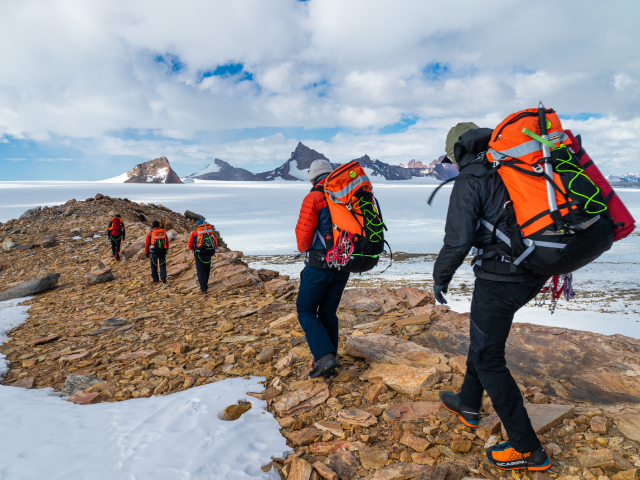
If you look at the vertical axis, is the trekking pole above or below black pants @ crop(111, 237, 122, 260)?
above

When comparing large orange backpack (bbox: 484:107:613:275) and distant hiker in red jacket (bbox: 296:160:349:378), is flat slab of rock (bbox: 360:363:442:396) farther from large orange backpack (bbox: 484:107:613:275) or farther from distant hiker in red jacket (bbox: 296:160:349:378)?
large orange backpack (bbox: 484:107:613:275)

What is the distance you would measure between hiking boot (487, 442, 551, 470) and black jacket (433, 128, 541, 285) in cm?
129

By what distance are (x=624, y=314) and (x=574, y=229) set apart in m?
18.4

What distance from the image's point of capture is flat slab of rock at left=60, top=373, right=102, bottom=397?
14.9ft

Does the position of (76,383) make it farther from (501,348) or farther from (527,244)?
(527,244)

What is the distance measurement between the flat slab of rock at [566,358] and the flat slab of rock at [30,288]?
1252 cm

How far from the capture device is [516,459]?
268cm

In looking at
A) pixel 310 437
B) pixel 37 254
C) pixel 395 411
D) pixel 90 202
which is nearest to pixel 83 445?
pixel 310 437

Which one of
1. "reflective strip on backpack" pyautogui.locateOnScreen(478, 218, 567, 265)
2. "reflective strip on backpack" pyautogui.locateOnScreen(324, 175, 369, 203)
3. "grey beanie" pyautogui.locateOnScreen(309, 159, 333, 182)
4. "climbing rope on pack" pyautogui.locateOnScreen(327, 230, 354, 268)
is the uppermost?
"grey beanie" pyautogui.locateOnScreen(309, 159, 333, 182)

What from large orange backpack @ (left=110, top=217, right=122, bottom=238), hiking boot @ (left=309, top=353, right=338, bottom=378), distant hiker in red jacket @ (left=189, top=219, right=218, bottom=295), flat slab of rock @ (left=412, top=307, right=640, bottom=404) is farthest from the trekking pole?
large orange backpack @ (left=110, top=217, right=122, bottom=238)

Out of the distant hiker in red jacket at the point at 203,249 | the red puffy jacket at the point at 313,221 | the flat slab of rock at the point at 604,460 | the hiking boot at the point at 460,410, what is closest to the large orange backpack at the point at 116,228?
the distant hiker in red jacket at the point at 203,249

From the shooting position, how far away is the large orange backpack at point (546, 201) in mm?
2270

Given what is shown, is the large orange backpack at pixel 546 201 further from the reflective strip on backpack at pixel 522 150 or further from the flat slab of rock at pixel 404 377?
the flat slab of rock at pixel 404 377

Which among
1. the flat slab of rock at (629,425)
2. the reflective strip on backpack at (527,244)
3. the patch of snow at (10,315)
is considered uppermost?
the reflective strip on backpack at (527,244)
